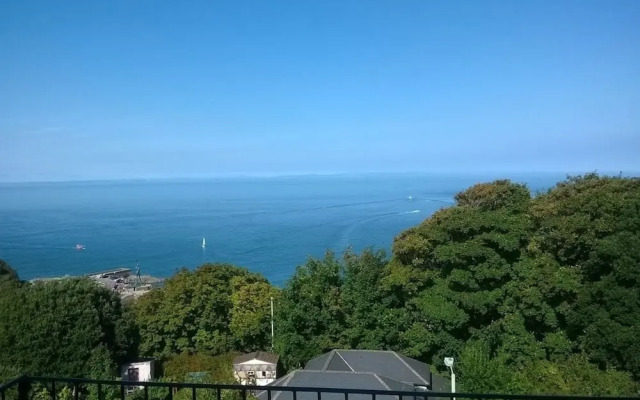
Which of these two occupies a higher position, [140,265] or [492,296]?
[492,296]

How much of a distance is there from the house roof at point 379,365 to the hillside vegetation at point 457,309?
2.79 feet

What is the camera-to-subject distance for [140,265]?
45.1m

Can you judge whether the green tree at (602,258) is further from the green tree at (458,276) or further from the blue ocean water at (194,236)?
the blue ocean water at (194,236)

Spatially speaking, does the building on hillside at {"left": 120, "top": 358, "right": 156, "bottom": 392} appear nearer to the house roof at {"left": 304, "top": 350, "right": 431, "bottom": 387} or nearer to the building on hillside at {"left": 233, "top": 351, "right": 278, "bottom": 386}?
the building on hillside at {"left": 233, "top": 351, "right": 278, "bottom": 386}

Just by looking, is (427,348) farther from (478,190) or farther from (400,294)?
(478,190)

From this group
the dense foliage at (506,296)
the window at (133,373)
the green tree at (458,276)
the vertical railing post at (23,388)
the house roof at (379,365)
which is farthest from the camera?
the window at (133,373)

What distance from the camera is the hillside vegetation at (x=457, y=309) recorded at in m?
10.6

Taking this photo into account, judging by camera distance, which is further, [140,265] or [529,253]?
[140,265]

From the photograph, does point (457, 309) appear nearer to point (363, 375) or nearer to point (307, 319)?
point (363, 375)

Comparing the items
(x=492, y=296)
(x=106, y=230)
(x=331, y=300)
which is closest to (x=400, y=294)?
(x=331, y=300)

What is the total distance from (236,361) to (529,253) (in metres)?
8.83

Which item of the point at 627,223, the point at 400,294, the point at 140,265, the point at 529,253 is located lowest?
the point at 140,265

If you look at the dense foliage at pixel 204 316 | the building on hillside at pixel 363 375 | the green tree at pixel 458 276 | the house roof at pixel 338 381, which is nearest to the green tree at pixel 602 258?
the green tree at pixel 458 276

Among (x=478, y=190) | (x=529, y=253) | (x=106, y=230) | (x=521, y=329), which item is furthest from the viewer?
(x=106, y=230)
